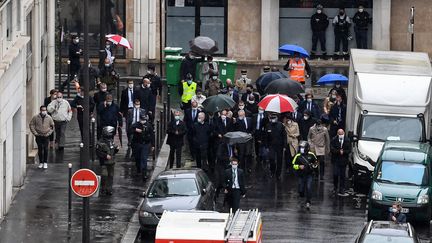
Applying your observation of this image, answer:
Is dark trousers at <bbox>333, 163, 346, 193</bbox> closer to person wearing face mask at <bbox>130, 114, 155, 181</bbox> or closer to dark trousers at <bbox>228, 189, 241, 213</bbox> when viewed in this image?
dark trousers at <bbox>228, 189, 241, 213</bbox>

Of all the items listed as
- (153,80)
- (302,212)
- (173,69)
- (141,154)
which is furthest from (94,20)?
(302,212)

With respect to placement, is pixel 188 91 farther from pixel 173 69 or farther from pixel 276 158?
pixel 173 69

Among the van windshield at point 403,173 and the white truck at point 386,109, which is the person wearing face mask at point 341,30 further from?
the van windshield at point 403,173

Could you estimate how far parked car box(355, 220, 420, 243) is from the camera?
97.7 ft

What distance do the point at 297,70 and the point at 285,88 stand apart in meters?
5.27

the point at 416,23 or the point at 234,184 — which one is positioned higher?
the point at 416,23

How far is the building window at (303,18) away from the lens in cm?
5600

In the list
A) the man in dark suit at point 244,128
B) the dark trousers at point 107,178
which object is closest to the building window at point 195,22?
the man in dark suit at point 244,128

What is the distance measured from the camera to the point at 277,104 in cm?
4078

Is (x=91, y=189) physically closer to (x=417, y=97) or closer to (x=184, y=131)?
(x=184, y=131)

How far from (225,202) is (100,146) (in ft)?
11.8

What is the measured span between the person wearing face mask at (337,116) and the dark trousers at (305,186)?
471cm

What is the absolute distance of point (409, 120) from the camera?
39.8 metres

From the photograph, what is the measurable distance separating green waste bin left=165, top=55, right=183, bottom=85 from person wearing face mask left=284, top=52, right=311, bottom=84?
4.23 m
